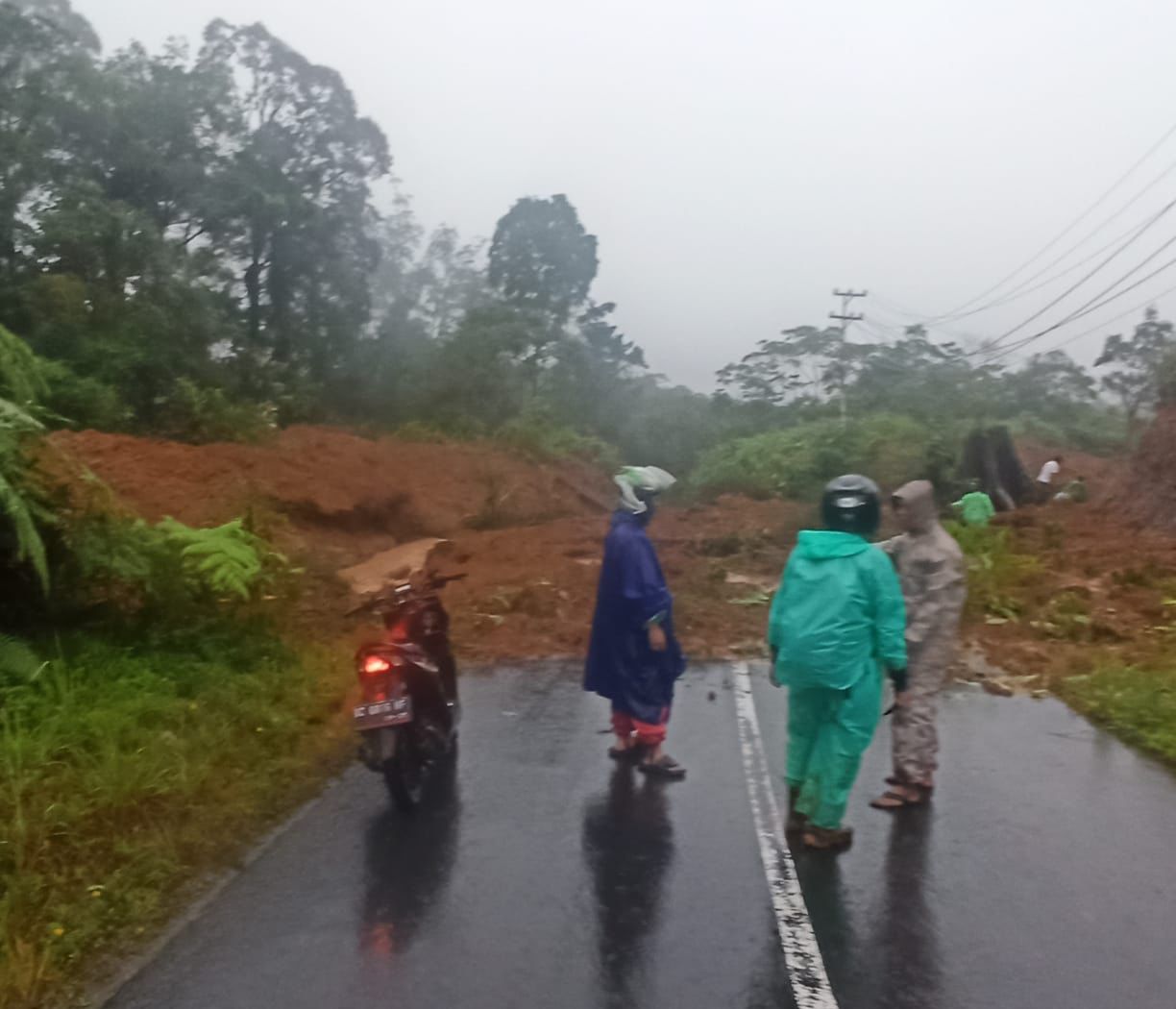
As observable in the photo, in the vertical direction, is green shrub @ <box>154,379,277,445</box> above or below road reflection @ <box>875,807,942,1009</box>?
above

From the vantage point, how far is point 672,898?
5578 millimetres

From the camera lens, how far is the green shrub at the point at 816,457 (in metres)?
26.2

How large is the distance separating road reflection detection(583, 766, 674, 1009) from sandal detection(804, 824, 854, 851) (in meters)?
0.72

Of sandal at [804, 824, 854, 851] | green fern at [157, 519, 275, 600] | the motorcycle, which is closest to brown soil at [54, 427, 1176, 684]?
green fern at [157, 519, 275, 600]

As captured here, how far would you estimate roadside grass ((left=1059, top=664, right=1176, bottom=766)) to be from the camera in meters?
8.47

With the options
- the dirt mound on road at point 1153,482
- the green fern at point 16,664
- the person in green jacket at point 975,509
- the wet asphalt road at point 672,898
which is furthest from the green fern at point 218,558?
the dirt mound on road at point 1153,482

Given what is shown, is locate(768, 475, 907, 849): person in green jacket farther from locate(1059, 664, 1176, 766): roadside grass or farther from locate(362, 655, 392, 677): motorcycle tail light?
locate(1059, 664, 1176, 766): roadside grass

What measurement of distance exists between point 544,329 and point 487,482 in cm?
1281

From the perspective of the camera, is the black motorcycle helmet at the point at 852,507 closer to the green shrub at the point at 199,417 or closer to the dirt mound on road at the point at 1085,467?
the green shrub at the point at 199,417

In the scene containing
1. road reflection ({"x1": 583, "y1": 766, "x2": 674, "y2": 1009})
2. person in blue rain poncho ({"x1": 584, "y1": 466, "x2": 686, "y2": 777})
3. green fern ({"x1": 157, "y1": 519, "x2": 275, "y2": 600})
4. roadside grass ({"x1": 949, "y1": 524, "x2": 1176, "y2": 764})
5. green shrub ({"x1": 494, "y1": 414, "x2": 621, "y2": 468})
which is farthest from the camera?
green shrub ({"x1": 494, "y1": 414, "x2": 621, "y2": 468})

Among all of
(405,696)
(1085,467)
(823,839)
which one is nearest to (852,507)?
(823,839)

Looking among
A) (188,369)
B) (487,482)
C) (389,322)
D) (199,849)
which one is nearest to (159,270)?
(188,369)

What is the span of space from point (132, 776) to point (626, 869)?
9.04 ft

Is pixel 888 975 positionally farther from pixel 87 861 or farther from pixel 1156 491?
pixel 1156 491
